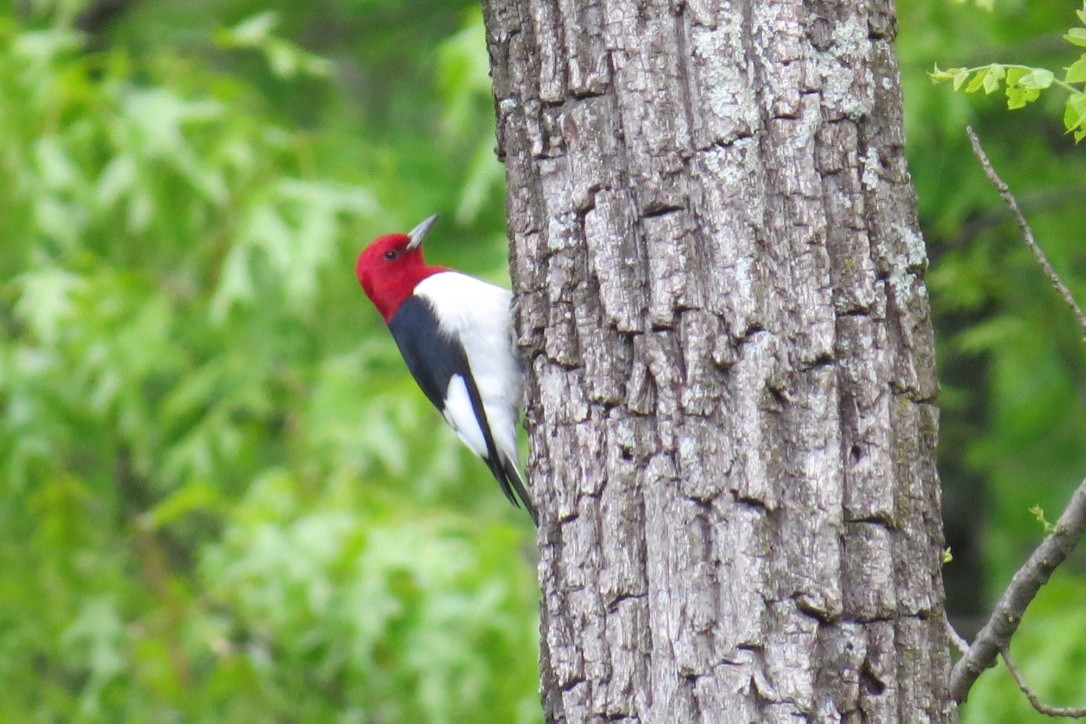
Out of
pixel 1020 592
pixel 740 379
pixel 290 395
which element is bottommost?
pixel 1020 592

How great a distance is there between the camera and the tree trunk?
202 centimetres

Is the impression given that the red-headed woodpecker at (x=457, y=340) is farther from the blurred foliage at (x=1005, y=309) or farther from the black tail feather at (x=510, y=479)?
the blurred foliage at (x=1005, y=309)

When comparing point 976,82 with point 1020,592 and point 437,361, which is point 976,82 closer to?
point 1020,592

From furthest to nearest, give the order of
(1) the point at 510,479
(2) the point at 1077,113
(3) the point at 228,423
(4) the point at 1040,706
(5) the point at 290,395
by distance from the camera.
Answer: (5) the point at 290,395 → (3) the point at 228,423 → (1) the point at 510,479 → (4) the point at 1040,706 → (2) the point at 1077,113

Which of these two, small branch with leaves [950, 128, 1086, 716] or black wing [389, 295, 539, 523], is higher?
black wing [389, 295, 539, 523]


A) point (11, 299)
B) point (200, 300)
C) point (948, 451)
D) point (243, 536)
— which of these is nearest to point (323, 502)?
point (243, 536)

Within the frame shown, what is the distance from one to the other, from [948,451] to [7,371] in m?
4.73

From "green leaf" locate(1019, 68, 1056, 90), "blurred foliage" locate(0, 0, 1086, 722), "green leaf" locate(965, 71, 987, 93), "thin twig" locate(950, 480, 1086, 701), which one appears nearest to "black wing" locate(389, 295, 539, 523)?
"blurred foliage" locate(0, 0, 1086, 722)

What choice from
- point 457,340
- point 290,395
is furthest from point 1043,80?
point 290,395

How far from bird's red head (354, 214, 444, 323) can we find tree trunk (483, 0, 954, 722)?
2380mm

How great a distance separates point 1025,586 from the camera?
2072mm

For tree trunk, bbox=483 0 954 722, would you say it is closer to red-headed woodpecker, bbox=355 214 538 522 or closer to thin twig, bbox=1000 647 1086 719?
thin twig, bbox=1000 647 1086 719

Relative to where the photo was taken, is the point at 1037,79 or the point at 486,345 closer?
the point at 1037,79

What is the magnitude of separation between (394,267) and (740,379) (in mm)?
2697
